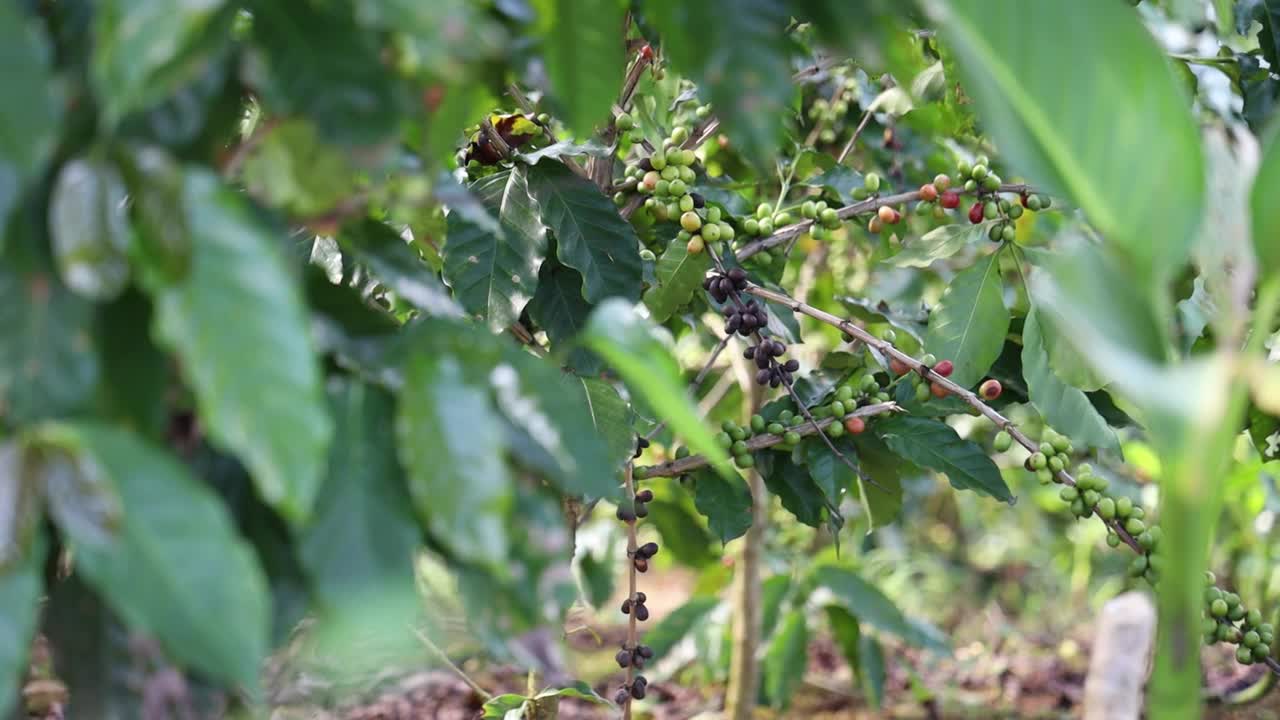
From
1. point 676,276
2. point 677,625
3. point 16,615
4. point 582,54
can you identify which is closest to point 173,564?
point 16,615

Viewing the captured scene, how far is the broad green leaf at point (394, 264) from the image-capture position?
635 millimetres

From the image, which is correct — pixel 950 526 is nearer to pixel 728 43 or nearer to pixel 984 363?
pixel 984 363

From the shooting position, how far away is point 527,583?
21.7 inches

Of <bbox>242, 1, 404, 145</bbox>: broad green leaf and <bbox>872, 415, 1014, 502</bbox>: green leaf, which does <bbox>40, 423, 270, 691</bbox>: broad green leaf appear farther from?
<bbox>872, 415, 1014, 502</bbox>: green leaf

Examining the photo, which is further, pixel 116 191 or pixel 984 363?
pixel 984 363

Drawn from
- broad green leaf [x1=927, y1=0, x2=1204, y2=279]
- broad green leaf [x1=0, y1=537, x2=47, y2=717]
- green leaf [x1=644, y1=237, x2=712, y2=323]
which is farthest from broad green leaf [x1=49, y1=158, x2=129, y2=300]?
green leaf [x1=644, y1=237, x2=712, y2=323]

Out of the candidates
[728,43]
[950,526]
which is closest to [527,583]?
[728,43]

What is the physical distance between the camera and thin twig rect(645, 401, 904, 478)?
1.21 meters

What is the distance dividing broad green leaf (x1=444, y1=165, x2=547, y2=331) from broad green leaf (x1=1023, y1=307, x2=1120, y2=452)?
57 centimetres

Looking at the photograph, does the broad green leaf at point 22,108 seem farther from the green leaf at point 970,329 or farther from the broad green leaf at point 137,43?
the green leaf at point 970,329

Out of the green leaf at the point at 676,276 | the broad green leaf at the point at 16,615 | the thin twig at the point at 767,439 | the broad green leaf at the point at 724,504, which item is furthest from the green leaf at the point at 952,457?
the broad green leaf at the point at 16,615

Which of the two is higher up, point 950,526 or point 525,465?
point 950,526

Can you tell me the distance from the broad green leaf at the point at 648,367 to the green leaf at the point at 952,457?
2.10 feet

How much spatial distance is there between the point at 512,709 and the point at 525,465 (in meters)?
0.81
